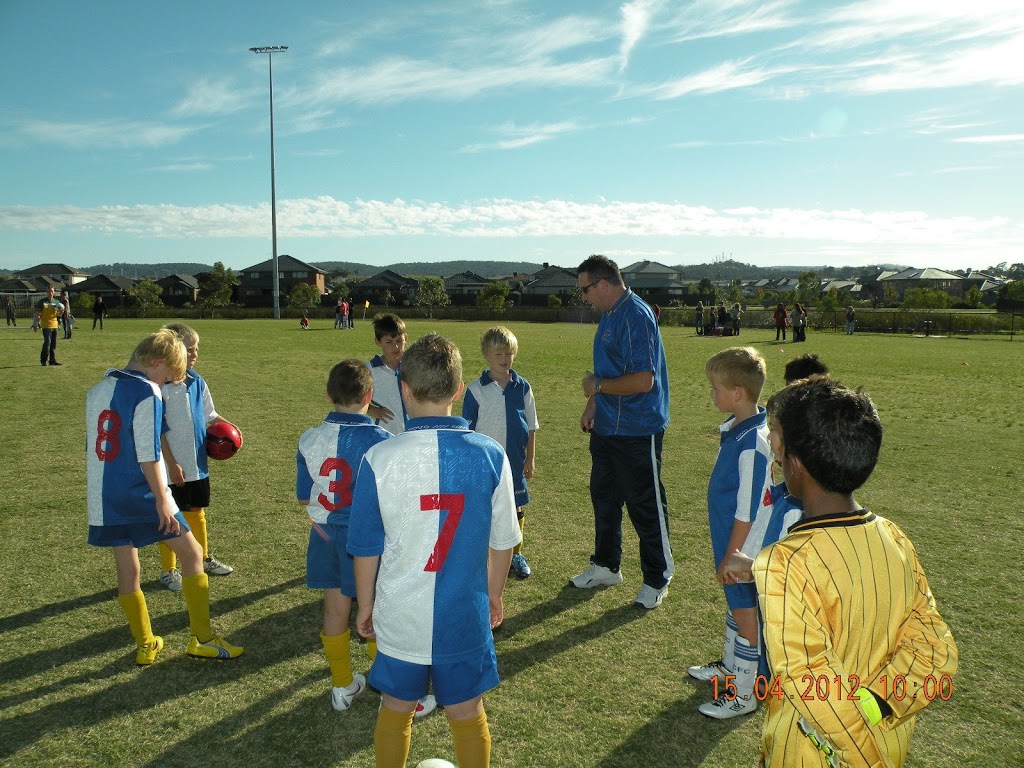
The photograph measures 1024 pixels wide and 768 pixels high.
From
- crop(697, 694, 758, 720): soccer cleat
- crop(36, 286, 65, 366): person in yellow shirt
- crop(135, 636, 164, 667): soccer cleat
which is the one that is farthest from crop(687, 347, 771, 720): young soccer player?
crop(36, 286, 65, 366): person in yellow shirt

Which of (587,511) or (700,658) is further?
(587,511)

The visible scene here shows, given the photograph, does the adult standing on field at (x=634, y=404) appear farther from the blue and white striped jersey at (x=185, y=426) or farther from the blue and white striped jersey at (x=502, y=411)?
the blue and white striped jersey at (x=185, y=426)

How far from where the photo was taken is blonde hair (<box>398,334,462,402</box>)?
267cm

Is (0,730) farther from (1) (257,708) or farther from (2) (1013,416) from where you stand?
(2) (1013,416)

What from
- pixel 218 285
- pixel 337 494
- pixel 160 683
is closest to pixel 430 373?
pixel 337 494

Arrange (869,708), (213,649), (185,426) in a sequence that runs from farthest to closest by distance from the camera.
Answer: (185,426) → (213,649) → (869,708)

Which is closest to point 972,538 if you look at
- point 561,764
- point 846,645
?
point 561,764

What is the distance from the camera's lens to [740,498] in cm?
357

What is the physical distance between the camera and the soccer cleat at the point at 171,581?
17.0ft

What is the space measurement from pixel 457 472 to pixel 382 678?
0.85 metres

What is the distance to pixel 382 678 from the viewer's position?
2574 millimetres

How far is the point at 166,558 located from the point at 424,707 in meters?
2.86

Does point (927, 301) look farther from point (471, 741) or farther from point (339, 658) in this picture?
point (471, 741)

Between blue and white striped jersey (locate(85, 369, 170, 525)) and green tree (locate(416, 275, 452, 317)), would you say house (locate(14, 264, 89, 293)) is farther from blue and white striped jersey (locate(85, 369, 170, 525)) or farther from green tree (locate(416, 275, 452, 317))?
blue and white striped jersey (locate(85, 369, 170, 525))
